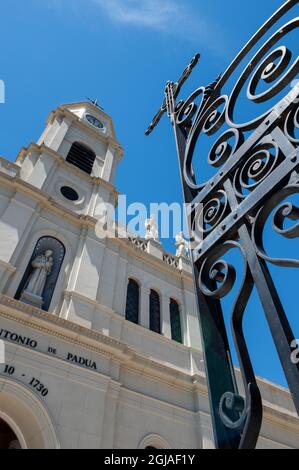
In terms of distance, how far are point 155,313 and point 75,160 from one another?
8663 mm

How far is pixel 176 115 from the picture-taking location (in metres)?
3.95

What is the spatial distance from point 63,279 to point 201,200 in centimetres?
867

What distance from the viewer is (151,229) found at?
17016 millimetres

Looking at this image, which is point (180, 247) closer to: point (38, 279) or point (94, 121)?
point (38, 279)

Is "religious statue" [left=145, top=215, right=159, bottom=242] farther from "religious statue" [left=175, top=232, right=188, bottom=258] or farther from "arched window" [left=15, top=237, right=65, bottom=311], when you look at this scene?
"arched window" [left=15, top=237, right=65, bottom=311]

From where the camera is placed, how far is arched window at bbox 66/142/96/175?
16.6 m

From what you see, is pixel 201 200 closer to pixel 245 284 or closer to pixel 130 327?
pixel 245 284

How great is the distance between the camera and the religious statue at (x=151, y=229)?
16236 millimetres

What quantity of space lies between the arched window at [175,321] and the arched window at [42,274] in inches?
194

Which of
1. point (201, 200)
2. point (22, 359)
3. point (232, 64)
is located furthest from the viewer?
point (22, 359)

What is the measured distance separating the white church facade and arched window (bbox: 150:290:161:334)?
0.05 metres

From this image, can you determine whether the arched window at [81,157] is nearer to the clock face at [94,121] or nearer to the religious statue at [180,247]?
the clock face at [94,121]

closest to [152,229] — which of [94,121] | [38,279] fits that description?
[38,279]
